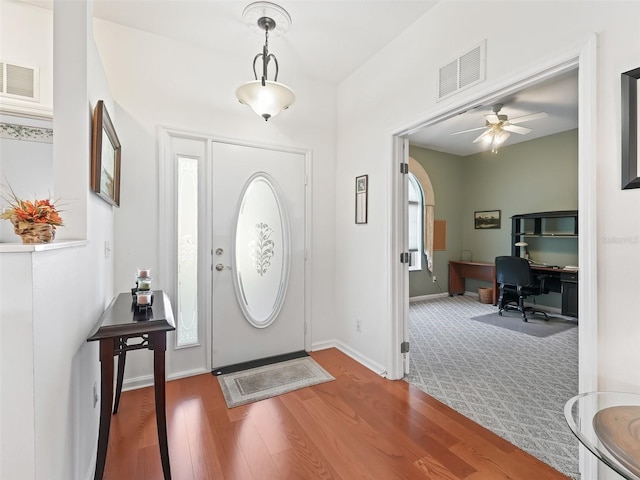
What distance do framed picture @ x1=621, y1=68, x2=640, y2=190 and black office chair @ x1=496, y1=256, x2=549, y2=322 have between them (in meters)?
3.67

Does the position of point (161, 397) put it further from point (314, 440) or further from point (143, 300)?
point (314, 440)

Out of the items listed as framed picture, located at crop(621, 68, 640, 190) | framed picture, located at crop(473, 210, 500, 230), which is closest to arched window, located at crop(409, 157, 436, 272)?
framed picture, located at crop(473, 210, 500, 230)

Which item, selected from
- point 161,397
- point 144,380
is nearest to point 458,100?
point 161,397

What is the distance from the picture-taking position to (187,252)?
8.89ft

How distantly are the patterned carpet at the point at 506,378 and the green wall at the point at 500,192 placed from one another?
1.68m

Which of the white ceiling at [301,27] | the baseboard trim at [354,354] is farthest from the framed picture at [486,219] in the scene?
the baseboard trim at [354,354]

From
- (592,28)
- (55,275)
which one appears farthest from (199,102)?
(592,28)

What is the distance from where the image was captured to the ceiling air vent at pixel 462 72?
1938 millimetres

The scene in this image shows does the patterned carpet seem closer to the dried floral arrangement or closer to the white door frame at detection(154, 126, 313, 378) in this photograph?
the white door frame at detection(154, 126, 313, 378)

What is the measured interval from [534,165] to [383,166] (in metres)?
4.21

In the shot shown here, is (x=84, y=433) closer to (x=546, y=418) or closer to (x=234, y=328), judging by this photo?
(x=234, y=328)

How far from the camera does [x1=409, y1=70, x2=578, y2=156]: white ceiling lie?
346 centimetres

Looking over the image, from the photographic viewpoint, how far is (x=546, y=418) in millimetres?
2072

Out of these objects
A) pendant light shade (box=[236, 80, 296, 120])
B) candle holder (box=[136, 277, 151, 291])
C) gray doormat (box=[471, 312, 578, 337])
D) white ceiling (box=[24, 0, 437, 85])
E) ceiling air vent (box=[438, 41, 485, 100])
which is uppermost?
white ceiling (box=[24, 0, 437, 85])
